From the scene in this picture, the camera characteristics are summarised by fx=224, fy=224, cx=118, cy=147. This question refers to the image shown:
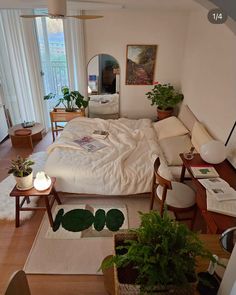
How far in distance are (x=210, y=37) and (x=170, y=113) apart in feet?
5.16

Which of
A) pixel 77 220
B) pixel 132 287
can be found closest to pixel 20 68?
pixel 77 220

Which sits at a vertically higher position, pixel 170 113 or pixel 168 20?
pixel 168 20

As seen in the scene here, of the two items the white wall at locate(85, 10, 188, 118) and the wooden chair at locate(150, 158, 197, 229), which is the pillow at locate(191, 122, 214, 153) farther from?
the white wall at locate(85, 10, 188, 118)

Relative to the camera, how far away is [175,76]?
458cm

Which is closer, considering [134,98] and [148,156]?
[148,156]

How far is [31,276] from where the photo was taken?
2033mm

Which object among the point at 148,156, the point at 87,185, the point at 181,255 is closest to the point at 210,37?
the point at 148,156

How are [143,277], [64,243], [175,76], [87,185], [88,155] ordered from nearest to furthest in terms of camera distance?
[143,277] < [64,243] < [87,185] < [88,155] < [175,76]

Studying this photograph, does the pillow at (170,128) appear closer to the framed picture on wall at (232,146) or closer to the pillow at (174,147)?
the pillow at (174,147)

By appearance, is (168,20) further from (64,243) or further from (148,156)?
(64,243)

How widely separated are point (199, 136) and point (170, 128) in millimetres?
786

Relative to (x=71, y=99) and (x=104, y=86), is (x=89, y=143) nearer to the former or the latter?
(x=71, y=99)

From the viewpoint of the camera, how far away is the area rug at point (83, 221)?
2.44m

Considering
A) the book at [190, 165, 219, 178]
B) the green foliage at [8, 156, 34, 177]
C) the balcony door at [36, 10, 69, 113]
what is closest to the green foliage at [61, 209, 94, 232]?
the green foliage at [8, 156, 34, 177]
